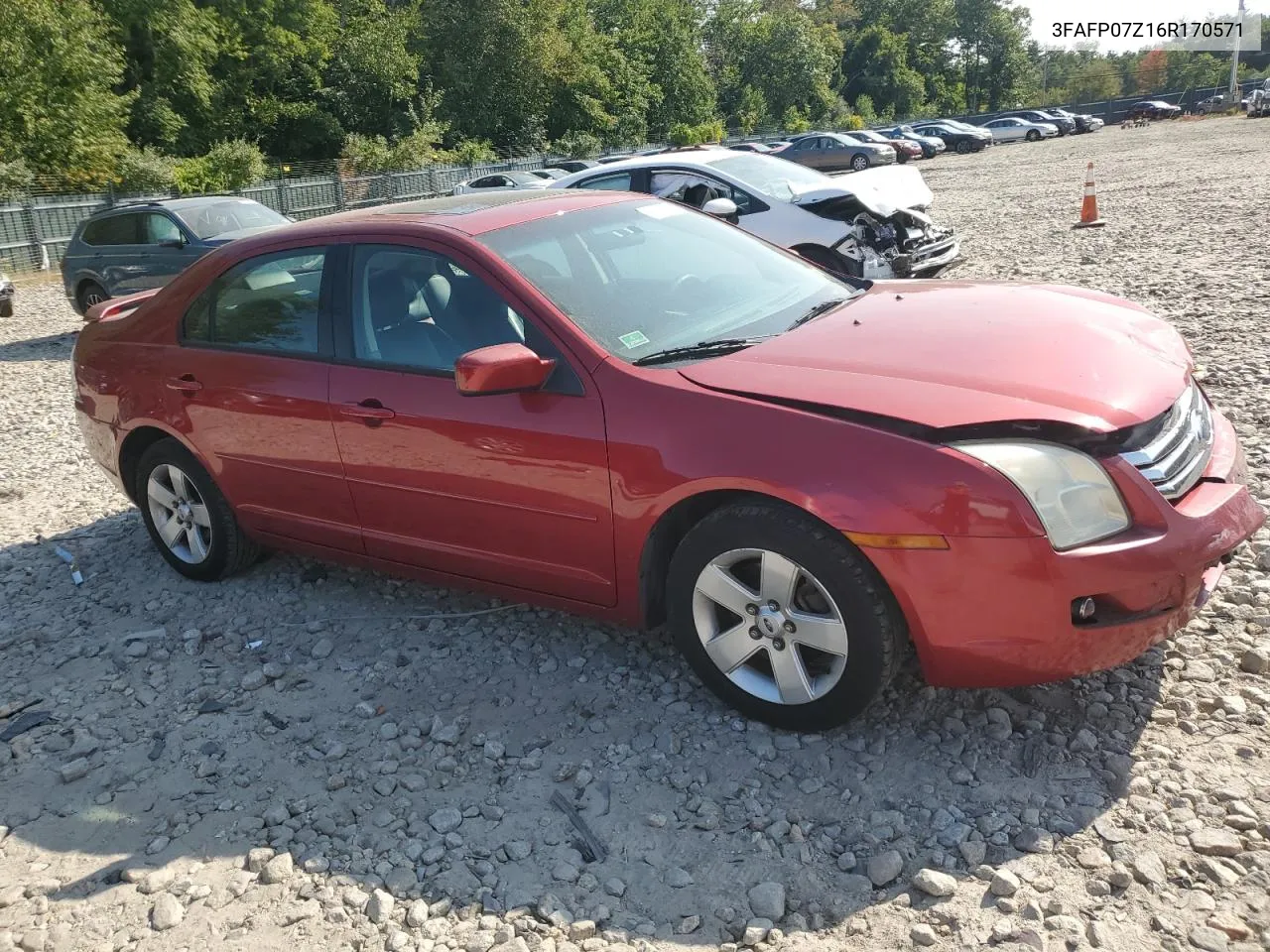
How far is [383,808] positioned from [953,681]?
5.76 ft

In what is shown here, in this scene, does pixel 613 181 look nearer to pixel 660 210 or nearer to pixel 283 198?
pixel 660 210

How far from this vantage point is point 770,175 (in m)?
10.8

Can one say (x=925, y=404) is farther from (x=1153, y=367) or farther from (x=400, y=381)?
(x=400, y=381)

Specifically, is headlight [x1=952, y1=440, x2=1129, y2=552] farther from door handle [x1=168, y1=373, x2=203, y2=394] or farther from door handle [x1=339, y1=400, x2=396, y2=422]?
door handle [x1=168, y1=373, x2=203, y2=394]

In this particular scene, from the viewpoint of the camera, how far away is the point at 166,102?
1622 inches

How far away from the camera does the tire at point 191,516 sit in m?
4.87

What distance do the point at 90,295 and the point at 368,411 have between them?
36.8 feet

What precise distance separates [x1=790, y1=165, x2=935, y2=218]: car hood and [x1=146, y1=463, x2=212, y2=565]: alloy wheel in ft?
22.1

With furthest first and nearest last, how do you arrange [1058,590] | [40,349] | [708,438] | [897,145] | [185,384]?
[897,145]
[40,349]
[185,384]
[708,438]
[1058,590]

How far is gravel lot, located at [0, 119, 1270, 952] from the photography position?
2.66 metres

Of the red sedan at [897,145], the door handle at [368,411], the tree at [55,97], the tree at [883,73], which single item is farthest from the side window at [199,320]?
the tree at [883,73]

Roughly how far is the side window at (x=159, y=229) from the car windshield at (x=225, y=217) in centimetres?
16

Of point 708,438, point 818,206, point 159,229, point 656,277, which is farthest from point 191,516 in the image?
point 159,229

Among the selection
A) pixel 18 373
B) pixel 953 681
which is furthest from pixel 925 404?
pixel 18 373
